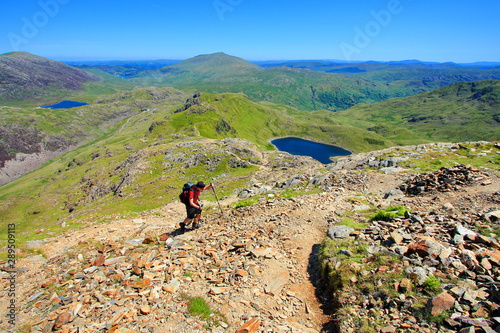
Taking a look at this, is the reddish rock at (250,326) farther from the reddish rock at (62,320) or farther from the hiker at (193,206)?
the hiker at (193,206)

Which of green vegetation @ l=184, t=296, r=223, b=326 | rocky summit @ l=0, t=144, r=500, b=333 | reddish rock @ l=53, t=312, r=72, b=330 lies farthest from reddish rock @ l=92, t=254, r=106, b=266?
green vegetation @ l=184, t=296, r=223, b=326

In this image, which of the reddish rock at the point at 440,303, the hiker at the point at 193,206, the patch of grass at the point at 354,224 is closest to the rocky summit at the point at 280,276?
the reddish rock at the point at 440,303

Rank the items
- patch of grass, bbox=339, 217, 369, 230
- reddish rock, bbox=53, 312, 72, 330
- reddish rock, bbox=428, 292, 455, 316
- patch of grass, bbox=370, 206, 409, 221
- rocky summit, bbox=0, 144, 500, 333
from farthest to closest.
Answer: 1. patch of grass, bbox=370, 206, 409, 221
2. patch of grass, bbox=339, 217, 369, 230
3. reddish rock, bbox=53, 312, 72, 330
4. rocky summit, bbox=0, 144, 500, 333
5. reddish rock, bbox=428, 292, 455, 316

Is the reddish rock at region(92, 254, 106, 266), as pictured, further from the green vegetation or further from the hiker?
the green vegetation

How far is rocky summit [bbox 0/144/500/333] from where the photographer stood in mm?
9055

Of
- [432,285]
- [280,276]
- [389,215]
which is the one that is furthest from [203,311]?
[389,215]

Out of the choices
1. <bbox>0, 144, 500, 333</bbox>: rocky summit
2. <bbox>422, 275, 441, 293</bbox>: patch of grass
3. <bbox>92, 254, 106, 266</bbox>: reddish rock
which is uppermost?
<bbox>422, 275, 441, 293</bbox>: patch of grass

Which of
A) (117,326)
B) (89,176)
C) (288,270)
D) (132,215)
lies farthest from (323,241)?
(89,176)

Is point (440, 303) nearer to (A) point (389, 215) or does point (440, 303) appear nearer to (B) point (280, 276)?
(B) point (280, 276)

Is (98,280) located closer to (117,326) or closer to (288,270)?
(117,326)

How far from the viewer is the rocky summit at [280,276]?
9055 millimetres

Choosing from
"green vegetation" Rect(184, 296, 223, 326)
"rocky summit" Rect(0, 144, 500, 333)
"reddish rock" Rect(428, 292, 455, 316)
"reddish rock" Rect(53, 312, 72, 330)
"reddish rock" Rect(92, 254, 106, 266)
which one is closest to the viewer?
"reddish rock" Rect(428, 292, 455, 316)

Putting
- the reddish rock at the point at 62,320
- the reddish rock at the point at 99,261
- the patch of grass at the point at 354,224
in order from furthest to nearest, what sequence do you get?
the patch of grass at the point at 354,224 → the reddish rock at the point at 99,261 → the reddish rock at the point at 62,320

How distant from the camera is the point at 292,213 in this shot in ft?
63.3
